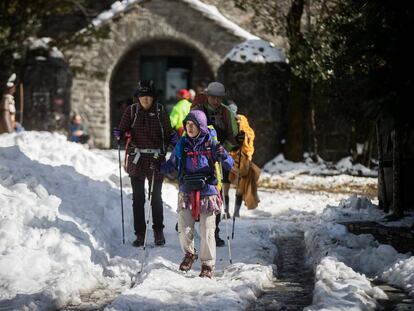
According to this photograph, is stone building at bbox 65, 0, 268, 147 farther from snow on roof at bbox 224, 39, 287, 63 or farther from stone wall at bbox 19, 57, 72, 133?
stone wall at bbox 19, 57, 72, 133

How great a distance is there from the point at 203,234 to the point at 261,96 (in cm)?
1188

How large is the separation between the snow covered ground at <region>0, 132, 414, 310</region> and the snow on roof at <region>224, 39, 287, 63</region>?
8174mm

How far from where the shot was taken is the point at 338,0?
16.4 meters

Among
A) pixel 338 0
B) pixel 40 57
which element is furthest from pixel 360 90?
pixel 40 57

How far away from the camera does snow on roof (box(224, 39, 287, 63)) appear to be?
59.9 feet

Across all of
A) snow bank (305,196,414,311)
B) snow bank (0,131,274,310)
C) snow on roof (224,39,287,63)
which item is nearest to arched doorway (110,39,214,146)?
snow on roof (224,39,287,63)

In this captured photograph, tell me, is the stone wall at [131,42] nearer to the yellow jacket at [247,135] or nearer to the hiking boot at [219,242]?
the yellow jacket at [247,135]

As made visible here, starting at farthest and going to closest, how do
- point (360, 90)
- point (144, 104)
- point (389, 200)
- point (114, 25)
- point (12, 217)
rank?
point (114, 25) → point (389, 200) → point (144, 104) → point (12, 217) → point (360, 90)

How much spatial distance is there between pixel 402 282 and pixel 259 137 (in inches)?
485

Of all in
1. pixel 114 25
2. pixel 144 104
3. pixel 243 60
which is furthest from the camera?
pixel 114 25

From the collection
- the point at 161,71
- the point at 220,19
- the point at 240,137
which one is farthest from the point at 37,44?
the point at 240,137

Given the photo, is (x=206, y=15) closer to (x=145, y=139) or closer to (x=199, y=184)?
(x=145, y=139)

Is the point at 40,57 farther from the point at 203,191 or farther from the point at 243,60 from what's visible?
the point at 203,191

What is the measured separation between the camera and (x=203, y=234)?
677 centimetres
